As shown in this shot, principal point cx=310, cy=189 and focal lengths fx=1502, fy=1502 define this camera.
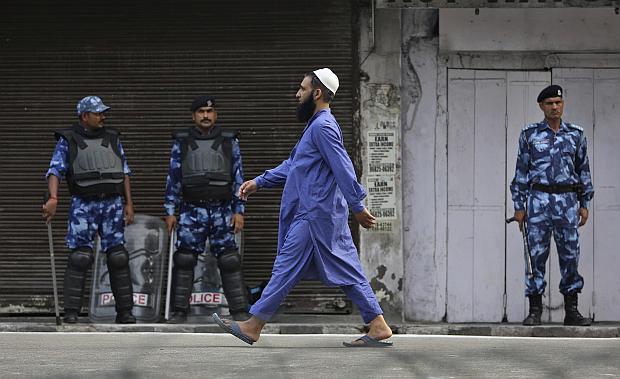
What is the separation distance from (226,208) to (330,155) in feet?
12.0

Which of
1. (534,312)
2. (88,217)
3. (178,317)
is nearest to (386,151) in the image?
(534,312)

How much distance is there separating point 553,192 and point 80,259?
4310mm

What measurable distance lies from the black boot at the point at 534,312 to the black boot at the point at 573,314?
0.25 metres

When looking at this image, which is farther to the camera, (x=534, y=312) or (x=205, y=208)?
(x=205, y=208)

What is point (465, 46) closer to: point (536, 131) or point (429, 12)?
point (429, 12)

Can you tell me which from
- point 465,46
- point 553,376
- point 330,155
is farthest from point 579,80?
point 553,376

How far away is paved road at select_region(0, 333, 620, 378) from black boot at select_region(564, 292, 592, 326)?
1.83 meters

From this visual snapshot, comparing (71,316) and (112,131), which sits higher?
(112,131)

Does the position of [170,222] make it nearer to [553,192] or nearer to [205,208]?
[205,208]

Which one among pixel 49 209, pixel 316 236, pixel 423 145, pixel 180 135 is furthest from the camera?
pixel 423 145

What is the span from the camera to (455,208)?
48.9 feet

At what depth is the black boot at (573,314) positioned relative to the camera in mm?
13594

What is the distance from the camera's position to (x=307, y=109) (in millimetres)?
10766

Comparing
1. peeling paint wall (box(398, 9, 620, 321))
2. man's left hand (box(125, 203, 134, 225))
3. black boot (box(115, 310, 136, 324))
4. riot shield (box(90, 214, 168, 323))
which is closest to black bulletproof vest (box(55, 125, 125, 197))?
man's left hand (box(125, 203, 134, 225))
